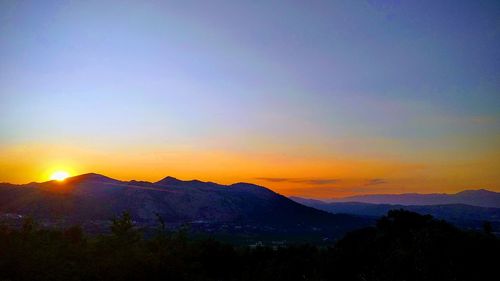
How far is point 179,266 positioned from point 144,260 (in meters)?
2.68

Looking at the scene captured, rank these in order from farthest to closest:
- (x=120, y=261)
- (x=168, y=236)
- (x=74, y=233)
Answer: (x=74, y=233), (x=168, y=236), (x=120, y=261)

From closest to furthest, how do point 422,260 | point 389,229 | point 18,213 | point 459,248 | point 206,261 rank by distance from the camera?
1. point 422,260
2. point 459,248
3. point 206,261
4. point 389,229
5. point 18,213

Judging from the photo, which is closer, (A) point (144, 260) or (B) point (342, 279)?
(A) point (144, 260)

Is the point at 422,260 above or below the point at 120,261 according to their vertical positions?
above

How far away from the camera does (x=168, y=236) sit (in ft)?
105

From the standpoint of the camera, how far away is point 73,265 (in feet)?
100

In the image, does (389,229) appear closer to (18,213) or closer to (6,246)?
(6,246)

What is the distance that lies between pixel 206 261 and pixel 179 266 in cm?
3371

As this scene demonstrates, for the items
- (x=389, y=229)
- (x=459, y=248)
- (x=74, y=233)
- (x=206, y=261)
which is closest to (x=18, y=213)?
(x=74, y=233)

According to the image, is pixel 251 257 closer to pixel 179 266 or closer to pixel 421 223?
pixel 421 223

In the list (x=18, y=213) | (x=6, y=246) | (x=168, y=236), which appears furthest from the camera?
(x=18, y=213)

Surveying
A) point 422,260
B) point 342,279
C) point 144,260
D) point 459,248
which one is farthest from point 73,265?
point 342,279

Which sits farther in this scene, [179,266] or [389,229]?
[389,229]

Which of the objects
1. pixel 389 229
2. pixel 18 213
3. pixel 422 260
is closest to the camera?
pixel 422 260
